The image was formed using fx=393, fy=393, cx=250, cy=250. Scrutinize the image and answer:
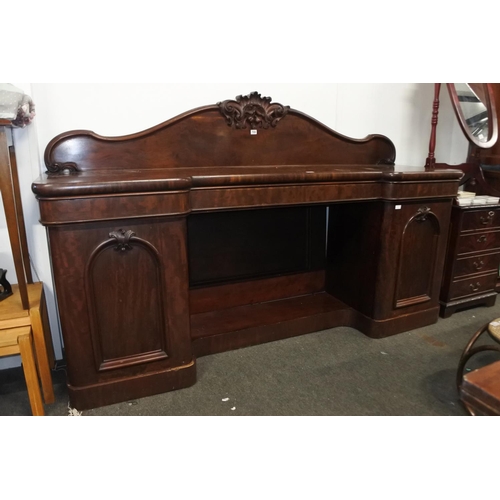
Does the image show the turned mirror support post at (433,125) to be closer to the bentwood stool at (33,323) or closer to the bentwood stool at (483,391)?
the bentwood stool at (483,391)

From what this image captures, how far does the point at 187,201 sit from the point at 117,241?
0.30m

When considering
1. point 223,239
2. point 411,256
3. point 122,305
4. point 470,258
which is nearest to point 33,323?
point 122,305

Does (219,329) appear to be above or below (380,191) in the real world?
below

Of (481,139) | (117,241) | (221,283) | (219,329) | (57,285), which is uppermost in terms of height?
(481,139)

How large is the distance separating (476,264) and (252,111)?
5.38ft

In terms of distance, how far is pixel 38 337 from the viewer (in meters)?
1.52

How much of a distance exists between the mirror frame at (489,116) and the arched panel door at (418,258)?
0.72 metres

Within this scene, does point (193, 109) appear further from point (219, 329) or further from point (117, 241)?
point (219, 329)

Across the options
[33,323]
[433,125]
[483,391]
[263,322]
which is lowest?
[263,322]

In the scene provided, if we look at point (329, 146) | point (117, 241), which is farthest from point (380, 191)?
point (117, 241)

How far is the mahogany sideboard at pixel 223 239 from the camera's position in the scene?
4.78 ft

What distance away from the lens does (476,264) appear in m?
2.41

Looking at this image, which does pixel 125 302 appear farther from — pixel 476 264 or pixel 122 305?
pixel 476 264

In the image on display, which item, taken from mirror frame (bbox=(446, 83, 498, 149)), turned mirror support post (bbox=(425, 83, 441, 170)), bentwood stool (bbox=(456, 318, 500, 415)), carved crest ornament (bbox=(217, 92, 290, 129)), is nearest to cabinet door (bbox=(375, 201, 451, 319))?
turned mirror support post (bbox=(425, 83, 441, 170))
